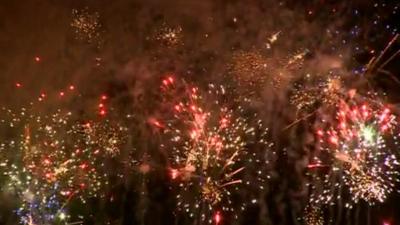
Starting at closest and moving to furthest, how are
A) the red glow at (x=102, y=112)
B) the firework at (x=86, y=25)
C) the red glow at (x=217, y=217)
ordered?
the red glow at (x=217, y=217), the red glow at (x=102, y=112), the firework at (x=86, y=25)

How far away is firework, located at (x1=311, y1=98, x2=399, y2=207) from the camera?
471cm

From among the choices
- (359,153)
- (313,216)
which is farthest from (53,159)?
(359,153)

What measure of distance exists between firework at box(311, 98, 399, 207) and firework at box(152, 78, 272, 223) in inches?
24.9

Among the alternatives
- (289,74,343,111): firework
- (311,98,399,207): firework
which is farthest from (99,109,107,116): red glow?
(311,98,399,207): firework

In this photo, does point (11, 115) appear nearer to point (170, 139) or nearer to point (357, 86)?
point (170, 139)

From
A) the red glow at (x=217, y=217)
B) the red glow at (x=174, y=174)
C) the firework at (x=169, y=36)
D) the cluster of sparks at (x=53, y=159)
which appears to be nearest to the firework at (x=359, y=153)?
the red glow at (x=217, y=217)

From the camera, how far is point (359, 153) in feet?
15.6

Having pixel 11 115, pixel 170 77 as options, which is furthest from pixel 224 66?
pixel 11 115

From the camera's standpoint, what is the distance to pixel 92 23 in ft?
18.0

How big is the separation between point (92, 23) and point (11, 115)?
132 centimetres

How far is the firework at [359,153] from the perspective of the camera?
4.71 meters

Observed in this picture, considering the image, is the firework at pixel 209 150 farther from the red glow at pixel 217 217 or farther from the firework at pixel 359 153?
the firework at pixel 359 153

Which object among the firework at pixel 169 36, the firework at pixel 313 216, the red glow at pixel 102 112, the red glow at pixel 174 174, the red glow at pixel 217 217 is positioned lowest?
the red glow at pixel 217 217

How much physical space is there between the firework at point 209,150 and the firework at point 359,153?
0.63 m
